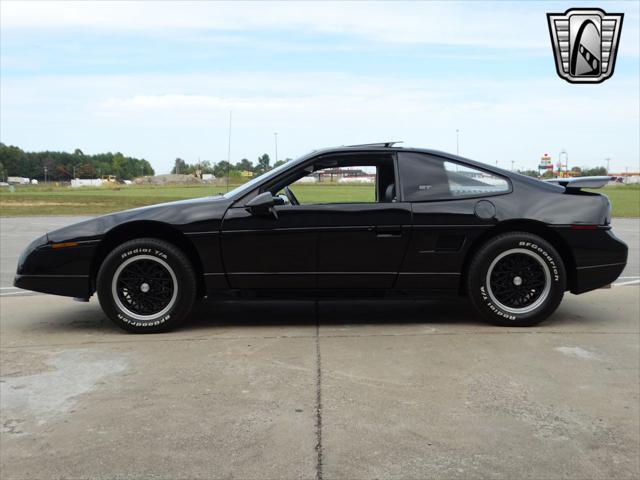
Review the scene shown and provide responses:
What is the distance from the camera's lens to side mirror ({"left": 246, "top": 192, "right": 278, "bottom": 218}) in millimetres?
4648

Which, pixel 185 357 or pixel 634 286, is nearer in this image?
pixel 185 357

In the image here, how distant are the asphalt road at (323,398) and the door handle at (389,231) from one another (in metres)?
0.72

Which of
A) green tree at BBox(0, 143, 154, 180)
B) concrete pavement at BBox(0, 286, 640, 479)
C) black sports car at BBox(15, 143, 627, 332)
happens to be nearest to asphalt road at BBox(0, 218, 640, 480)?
concrete pavement at BBox(0, 286, 640, 479)

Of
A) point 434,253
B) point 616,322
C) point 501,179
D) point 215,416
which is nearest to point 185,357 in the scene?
point 215,416

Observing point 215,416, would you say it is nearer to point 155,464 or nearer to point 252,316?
point 155,464

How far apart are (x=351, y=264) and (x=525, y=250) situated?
52.5 inches

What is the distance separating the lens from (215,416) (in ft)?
10.1

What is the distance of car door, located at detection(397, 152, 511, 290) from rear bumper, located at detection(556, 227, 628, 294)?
24.8 inches

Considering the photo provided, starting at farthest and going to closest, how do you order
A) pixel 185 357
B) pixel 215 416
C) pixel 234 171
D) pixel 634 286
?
pixel 634 286
pixel 234 171
pixel 185 357
pixel 215 416

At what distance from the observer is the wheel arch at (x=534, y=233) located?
488cm

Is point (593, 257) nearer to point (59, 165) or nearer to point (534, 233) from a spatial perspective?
point (534, 233)

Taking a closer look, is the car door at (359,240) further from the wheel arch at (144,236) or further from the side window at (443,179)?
the wheel arch at (144,236)

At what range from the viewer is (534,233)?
496 centimetres

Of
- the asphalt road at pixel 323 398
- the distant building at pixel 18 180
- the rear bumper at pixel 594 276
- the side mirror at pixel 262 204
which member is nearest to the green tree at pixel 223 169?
the side mirror at pixel 262 204
